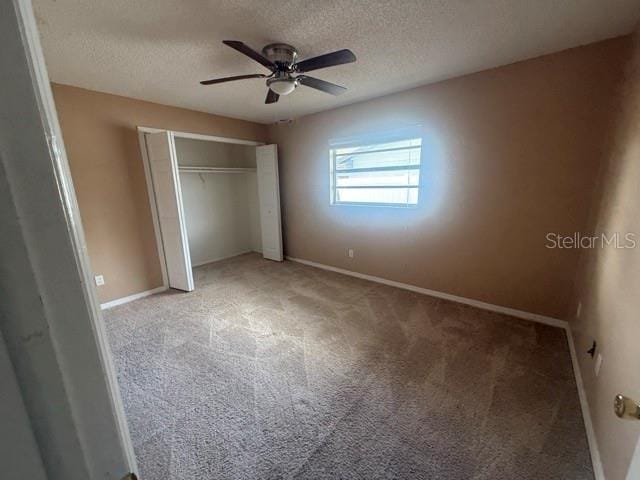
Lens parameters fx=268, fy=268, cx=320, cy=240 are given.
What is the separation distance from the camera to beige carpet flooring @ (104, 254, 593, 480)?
1.43m

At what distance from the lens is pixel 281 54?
2141mm

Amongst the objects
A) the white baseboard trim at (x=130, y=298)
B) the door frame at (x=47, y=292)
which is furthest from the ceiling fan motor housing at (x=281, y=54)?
the white baseboard trim at (x=130, y=298)

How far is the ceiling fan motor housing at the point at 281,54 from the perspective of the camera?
6.89 feet

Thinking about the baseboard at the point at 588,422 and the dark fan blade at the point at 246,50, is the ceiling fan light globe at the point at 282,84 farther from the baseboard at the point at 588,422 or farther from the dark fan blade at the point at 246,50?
the baseboard at the point at 588,422

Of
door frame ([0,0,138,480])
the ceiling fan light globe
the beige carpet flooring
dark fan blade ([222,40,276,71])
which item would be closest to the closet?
the beige carpet flooring

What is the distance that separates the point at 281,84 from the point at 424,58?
1318mm

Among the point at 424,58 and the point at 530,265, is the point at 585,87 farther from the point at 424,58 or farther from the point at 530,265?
the point at 530,265

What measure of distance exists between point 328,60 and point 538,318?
122 inches

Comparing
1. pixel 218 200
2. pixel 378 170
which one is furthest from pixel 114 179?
pixel 378 170

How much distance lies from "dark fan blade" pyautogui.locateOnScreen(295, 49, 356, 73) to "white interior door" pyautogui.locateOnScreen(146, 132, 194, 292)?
2.08 metres

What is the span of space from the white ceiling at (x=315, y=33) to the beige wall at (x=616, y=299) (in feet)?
2.12

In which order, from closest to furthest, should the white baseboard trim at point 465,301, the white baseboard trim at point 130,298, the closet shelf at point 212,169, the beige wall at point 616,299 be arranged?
the beige wall at point 616,299
the white baseboard trim at point 465,301
the white baseboard trim at point 130,298
the closet shelf at point 212,169

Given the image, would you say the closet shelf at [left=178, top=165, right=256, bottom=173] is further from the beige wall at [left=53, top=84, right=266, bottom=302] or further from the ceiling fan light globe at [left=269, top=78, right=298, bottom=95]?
the ceiling fan light globe at [left=269, top=78, right=298, bottom=95]

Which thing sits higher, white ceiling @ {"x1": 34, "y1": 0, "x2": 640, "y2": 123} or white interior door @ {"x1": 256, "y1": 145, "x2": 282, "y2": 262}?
white ceiling @ {"x1": 34, "y1": 0, "x2": 640, "y2": 123}
